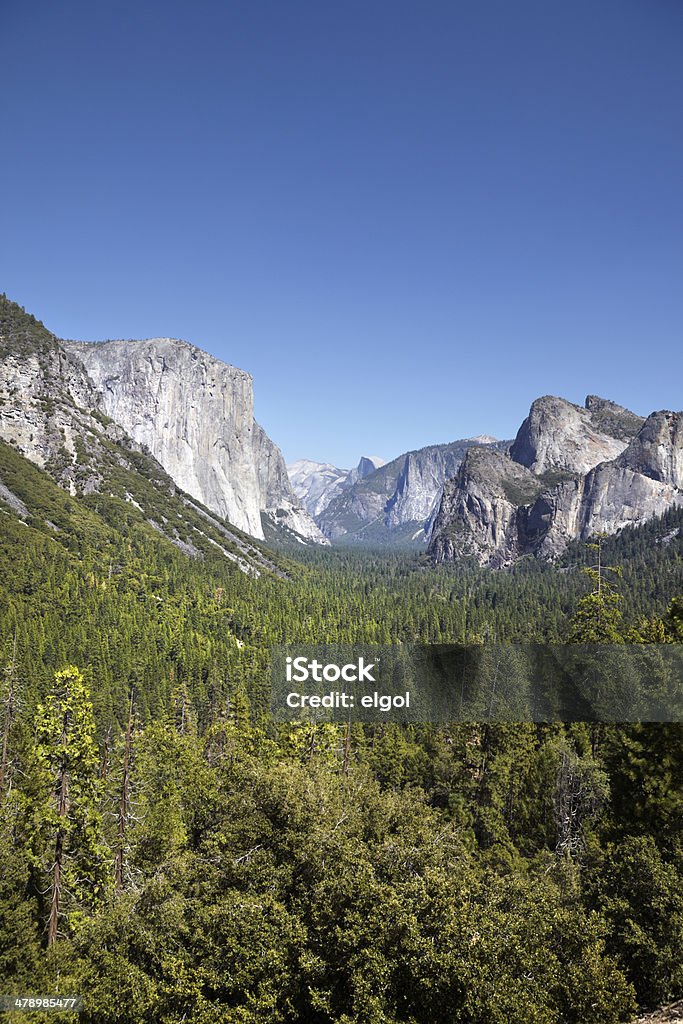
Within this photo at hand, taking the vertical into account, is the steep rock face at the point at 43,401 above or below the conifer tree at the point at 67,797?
above

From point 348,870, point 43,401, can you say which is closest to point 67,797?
point 348,870

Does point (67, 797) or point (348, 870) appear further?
point (67, 797)

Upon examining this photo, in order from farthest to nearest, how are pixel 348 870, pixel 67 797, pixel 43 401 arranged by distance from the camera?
1. pixel 43 401
2. pixel 67 797
3. pixel 348 870

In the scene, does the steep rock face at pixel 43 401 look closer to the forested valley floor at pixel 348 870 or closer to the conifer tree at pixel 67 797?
the forested valley floor at pixel 348 870

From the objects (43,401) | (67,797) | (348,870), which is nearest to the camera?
(348,870)

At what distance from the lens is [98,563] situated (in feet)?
367

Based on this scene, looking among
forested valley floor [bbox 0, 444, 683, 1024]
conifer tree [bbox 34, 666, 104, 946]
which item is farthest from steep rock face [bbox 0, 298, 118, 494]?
conifer tree [bbox 34, 666, 104, 946]

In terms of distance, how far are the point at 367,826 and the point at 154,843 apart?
12.6m

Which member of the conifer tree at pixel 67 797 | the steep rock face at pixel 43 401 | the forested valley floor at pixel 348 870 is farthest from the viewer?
the steep rock face at pixel 43 401

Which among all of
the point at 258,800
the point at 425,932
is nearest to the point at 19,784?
the point at 258,800

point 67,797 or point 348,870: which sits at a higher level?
point 348,870

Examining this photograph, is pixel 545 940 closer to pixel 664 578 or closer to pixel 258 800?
pixel 258 800

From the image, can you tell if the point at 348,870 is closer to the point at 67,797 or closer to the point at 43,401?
the point at 67,797

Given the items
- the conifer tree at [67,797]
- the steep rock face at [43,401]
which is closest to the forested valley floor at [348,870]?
the conifer tree at [67,797]
